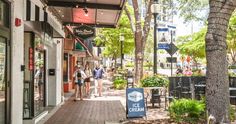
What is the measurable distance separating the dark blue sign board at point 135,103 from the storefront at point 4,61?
13.3 ft

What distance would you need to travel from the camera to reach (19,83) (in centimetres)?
955

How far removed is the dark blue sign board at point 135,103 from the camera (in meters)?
11.8

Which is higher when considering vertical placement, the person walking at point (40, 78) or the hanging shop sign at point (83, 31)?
the hanging shop sign at point (83, 31)

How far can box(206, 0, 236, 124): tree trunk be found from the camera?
26.8 ft

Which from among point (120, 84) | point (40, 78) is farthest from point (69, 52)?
point (40, 78)

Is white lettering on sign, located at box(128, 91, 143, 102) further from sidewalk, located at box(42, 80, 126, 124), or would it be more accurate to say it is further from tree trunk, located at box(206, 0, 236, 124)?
tree trunk, located at box(206, 0, 236, 124)

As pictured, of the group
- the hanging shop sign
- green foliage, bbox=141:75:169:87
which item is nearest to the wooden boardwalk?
green foliage, bbox=141:75:169:87

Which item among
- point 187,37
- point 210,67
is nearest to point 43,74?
point 210,67

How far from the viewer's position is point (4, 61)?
8.55 metres

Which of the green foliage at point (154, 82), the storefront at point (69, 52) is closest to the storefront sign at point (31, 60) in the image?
the green foliage at point (154, 82)

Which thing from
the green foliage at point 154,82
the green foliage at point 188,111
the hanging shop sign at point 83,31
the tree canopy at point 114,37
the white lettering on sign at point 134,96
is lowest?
the green foliage at point 188,111

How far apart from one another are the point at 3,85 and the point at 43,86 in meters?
7.23

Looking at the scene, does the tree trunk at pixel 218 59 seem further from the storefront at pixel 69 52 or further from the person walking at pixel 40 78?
the storefront at pixel 69 52

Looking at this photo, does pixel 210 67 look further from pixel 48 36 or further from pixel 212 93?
pixel 48 36
